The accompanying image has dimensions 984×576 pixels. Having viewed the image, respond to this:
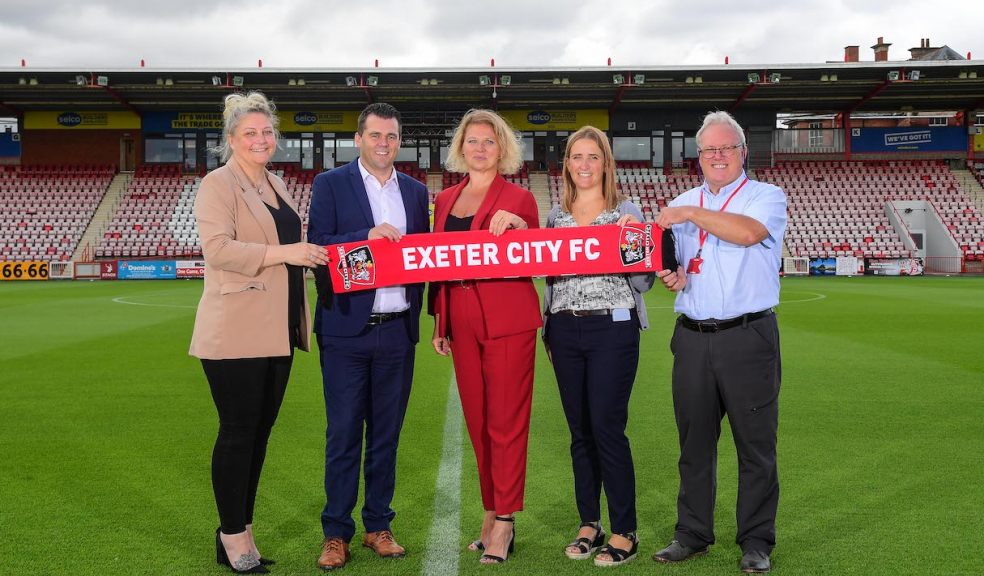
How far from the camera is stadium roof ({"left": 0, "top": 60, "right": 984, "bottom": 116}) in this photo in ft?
126

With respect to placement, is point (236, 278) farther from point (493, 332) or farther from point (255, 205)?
point (493, 332)

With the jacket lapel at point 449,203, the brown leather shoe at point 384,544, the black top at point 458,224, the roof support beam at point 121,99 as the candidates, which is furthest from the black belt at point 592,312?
the roof support beam at point 121,99

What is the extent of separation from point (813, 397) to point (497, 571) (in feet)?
17.3

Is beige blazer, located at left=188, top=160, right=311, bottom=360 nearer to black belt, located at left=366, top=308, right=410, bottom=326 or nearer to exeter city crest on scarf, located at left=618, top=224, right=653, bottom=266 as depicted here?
black belt, located at left=366, top=308, right=410, bottom=326

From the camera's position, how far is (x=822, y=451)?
6.09 m

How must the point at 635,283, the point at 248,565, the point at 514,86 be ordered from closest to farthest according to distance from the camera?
the point at 248,565, the point at 635,283, the point at 514,86

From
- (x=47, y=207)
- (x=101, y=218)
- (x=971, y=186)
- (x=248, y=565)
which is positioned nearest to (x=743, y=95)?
(x=971, y=186)

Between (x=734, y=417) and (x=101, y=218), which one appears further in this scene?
(x=101, y=218)

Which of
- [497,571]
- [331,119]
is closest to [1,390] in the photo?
[497,571]

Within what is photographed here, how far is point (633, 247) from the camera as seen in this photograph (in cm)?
414

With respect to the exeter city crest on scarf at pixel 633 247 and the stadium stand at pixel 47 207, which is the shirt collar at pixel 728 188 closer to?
the exeter city crest on scarf at pixel 633 247

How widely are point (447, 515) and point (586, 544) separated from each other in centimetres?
94

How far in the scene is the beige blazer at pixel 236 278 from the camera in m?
3.85

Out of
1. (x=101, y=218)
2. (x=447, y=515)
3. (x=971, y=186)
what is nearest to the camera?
(x=447, y=515)
